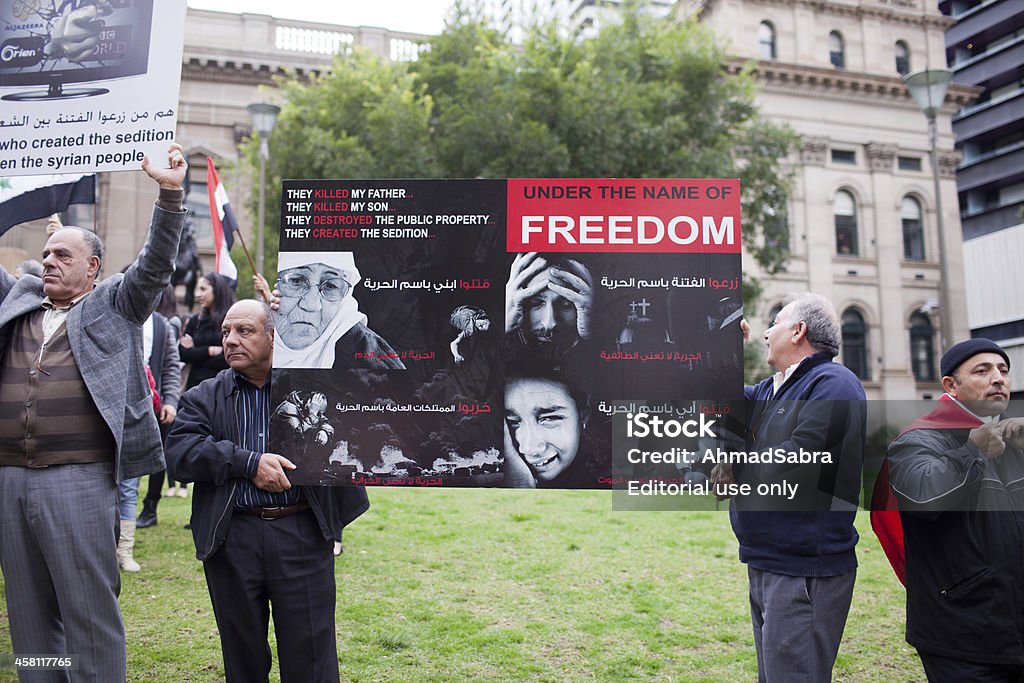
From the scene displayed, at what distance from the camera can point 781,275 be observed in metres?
35.8

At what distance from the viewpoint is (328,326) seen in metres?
4.12

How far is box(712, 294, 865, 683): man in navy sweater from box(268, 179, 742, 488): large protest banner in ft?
1.13

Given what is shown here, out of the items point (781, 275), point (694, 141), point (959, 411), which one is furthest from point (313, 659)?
point (781, 275)

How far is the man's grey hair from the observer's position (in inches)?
163

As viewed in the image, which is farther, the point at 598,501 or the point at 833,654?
the point at 598,501

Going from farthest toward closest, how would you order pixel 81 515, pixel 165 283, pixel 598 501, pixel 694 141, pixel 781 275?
pixel 781 275 → pixel 694 141 → pixel 598 501 → pixel 165 283 → pixel 81 515

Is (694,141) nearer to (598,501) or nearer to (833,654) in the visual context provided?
(598,501)

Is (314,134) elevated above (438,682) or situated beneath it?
elevated above

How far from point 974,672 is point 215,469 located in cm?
347

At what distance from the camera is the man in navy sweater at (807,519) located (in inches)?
151

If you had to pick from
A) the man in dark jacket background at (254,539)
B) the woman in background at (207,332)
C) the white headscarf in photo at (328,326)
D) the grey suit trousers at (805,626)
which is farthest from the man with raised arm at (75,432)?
the woman in background at (207,332)

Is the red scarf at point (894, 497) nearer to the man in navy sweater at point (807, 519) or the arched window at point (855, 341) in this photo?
the man in navy sweater at point (807, 519)

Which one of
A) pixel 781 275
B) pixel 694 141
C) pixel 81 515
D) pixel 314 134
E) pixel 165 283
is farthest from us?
pixel 781 275

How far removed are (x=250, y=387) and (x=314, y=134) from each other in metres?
18.1
